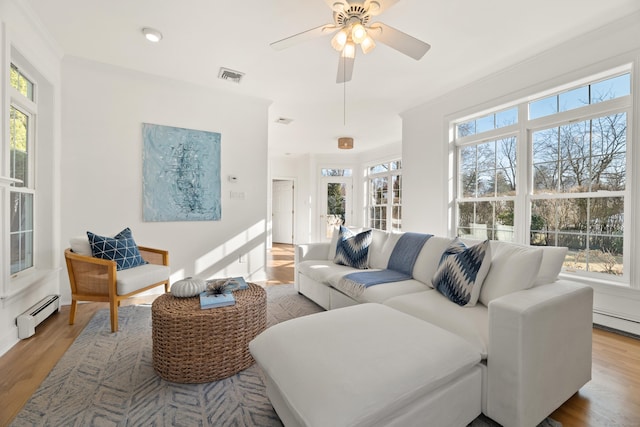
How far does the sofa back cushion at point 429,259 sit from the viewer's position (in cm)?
244

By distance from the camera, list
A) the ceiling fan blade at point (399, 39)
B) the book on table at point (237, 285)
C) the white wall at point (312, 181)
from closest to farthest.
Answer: the ceiling fan blade at point (399, 39) → the book on table at point (237, 285) → the white wall at point (312, 181)

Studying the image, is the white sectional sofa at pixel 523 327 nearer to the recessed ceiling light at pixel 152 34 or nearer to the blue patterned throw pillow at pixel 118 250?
the blue patterned throw pillow at pixel 118 250

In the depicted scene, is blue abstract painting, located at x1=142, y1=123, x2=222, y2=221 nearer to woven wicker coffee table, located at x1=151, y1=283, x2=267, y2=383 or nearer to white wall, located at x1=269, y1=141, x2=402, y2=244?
woven wicker coffee table, located at x1=151, y1=283, x2=267, y2=383

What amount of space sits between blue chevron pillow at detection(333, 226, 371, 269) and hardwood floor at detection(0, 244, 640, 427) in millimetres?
1822

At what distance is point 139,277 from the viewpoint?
2.59m

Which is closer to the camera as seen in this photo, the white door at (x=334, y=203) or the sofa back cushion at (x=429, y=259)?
the sofa back cushion at (x=429, y=259)

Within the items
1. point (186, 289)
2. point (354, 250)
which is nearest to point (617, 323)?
point (354, 250)

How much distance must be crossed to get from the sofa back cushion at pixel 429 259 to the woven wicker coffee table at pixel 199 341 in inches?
57.0

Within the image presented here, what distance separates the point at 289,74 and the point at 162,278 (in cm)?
253

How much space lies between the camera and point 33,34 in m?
2.45

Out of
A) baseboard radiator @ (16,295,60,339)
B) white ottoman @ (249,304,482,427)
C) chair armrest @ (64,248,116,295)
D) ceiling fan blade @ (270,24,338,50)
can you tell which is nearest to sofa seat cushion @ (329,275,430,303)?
white ottoman @ (249,304,482,427)

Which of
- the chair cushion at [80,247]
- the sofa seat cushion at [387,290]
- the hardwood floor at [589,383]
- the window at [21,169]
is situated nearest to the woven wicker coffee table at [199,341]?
the hardwood floor at [589,383]

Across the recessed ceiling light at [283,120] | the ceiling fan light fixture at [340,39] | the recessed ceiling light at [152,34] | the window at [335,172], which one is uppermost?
the recessed ceiling light at [152,34]

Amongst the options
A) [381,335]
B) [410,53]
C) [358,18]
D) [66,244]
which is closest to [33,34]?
[66,244]
